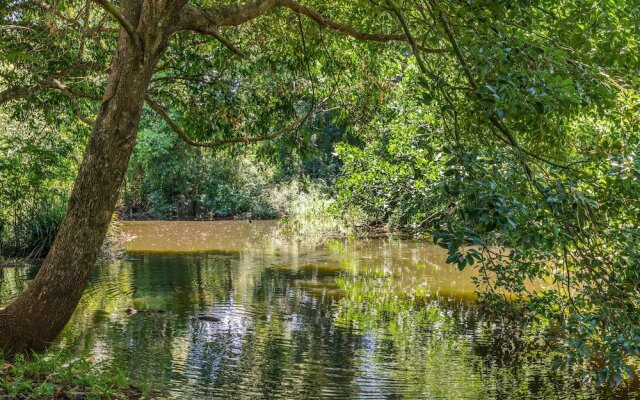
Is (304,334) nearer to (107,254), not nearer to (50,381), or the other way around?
(50,381)

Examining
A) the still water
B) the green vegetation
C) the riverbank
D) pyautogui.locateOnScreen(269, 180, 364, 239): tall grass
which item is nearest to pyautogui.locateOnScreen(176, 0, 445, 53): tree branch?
the green vegetation

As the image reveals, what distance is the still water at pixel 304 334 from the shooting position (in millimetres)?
7930

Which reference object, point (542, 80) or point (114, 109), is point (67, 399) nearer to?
point (114, 109)

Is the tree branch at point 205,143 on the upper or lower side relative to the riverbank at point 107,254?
upper

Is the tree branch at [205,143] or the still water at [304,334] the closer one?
the tree branch at [205,143]

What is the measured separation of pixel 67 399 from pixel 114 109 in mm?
2354

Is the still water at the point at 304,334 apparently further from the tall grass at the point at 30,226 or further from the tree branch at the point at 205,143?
the tree branch at the point at 205,143

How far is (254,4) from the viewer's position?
6910 millimetres

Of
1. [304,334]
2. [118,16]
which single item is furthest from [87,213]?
[304,334]

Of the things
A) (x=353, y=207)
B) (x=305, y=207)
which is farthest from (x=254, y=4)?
(x=305, y=207)

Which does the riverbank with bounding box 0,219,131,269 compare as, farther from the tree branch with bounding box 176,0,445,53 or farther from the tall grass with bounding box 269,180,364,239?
the tree branch with bounding box 176,0,445,53

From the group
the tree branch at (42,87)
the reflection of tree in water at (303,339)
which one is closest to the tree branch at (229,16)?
the tree branch at (42,87)

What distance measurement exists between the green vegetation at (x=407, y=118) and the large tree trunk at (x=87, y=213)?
0.02 metres

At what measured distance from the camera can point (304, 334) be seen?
1031 centimetres
